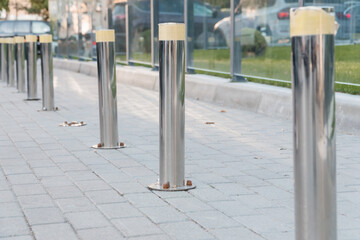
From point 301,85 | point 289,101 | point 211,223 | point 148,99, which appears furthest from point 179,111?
point 148,99

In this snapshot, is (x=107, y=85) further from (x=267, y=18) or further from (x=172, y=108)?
(x=267, y=18)

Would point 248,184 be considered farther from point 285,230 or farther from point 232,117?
point 232,117

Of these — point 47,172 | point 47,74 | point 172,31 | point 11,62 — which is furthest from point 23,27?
point 172,31

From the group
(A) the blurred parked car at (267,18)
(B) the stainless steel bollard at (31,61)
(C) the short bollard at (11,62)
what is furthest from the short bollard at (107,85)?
(C) the short bollard at (11,62)

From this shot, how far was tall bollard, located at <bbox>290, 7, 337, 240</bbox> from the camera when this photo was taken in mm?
2896

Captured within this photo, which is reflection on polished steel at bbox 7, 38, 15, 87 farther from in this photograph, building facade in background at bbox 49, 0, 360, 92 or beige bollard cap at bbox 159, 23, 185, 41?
beige bollard cap at bbox 159, 23, 185, 41

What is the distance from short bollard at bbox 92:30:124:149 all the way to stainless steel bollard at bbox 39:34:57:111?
11.4ft

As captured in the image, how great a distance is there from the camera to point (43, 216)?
14.5ft

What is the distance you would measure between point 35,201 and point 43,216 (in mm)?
448

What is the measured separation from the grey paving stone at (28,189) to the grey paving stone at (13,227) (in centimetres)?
71

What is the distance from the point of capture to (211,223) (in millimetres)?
4227

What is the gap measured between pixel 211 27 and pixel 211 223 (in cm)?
811

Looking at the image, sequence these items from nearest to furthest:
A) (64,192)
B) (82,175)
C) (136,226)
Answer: (136,226), (64,192), (82,175)

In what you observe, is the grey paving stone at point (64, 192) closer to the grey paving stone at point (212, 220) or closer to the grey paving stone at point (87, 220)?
the grey paving stone at point (87, 220)
